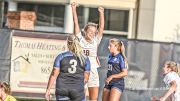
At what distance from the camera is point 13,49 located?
54.6ft

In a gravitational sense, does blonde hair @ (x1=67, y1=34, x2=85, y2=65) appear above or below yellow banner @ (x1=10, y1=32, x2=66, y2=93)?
above

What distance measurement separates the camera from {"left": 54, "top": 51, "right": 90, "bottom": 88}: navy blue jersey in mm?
10047

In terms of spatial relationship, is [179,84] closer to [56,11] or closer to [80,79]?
[80,79]

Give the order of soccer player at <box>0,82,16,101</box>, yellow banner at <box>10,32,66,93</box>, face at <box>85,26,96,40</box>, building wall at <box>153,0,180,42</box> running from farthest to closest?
building wall at <box>153,0,180,42</box> < yellow banner at <box>10,32,66,93</box> < face at <box>85,26,96,40</box> < soccer player at <box>0,82,16,101</box>

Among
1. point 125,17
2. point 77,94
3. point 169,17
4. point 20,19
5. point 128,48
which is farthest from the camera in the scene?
point 125,17

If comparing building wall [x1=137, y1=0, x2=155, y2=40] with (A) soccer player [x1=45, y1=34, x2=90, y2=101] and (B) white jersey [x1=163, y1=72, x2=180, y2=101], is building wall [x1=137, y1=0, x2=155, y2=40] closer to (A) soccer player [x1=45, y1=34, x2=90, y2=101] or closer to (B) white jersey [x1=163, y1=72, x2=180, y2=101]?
(B) white jersey [x1=163, y1=72, x2=180, y2=101]

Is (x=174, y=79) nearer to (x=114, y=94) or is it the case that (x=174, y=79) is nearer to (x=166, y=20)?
(x=114, y=94)

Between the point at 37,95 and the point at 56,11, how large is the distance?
8.36 meters

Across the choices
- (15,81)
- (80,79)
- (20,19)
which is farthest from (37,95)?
(80,79)

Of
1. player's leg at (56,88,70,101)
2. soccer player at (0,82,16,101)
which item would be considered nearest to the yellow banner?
player's leg at (56,88,70,101)

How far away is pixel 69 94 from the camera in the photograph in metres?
10.1

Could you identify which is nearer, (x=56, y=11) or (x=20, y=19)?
(x=20, y=19)

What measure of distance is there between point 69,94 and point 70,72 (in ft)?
1.13

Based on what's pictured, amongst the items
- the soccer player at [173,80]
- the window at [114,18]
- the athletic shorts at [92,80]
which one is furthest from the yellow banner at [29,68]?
the window at [114,18]
